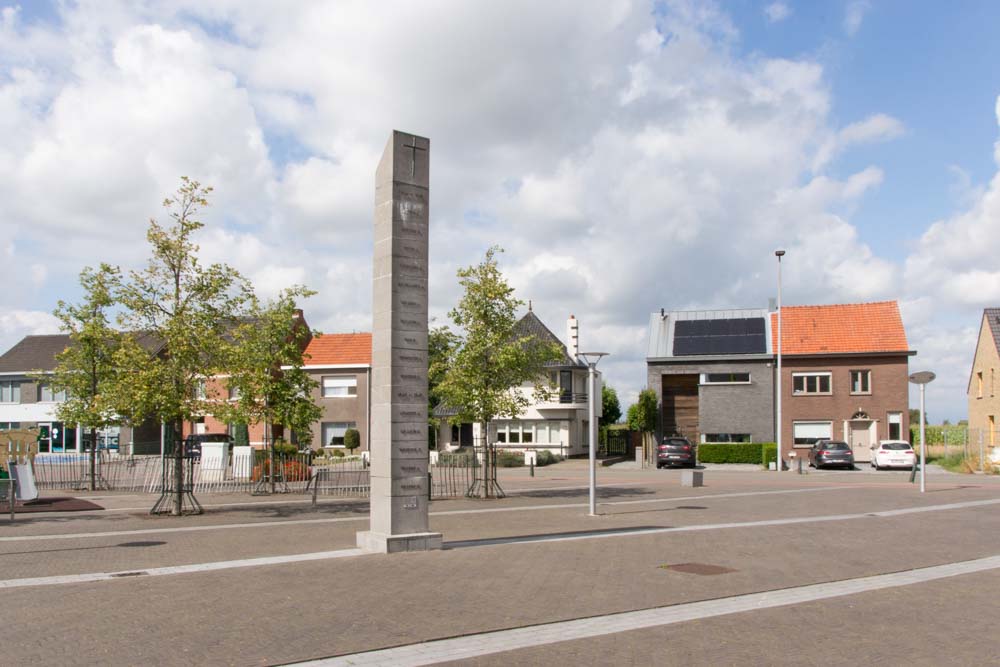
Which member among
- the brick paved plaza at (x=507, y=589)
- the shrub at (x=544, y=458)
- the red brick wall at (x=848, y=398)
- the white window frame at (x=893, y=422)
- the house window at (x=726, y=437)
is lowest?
the shrub at (x=544, y=458)

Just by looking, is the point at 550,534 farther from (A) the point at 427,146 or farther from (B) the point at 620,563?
(A) the point at 427,146

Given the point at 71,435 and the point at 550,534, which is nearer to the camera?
the point at 550,534

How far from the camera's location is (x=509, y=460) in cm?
4653

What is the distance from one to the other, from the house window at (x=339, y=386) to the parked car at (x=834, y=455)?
28116 millimetres

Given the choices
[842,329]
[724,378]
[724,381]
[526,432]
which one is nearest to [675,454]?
[724,381]

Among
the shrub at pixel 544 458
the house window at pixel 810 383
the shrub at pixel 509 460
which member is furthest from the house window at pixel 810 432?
the shrub at pixel 509 460

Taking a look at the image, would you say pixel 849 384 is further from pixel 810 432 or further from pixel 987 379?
pixel 987 379

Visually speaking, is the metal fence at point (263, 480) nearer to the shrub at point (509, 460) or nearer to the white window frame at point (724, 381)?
the shrub at point (509, 460)

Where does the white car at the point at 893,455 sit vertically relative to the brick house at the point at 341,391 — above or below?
below

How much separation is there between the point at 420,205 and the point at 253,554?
5.84 metres

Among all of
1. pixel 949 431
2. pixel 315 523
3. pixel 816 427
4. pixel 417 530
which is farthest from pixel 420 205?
pixel 949 431

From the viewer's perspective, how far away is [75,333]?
24219mm

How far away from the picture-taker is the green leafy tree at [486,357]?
2327cm

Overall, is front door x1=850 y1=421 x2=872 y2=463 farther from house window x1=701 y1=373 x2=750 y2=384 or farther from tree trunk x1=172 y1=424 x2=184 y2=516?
tree trunk x1=172 y1=424 x2=184 y2=516
